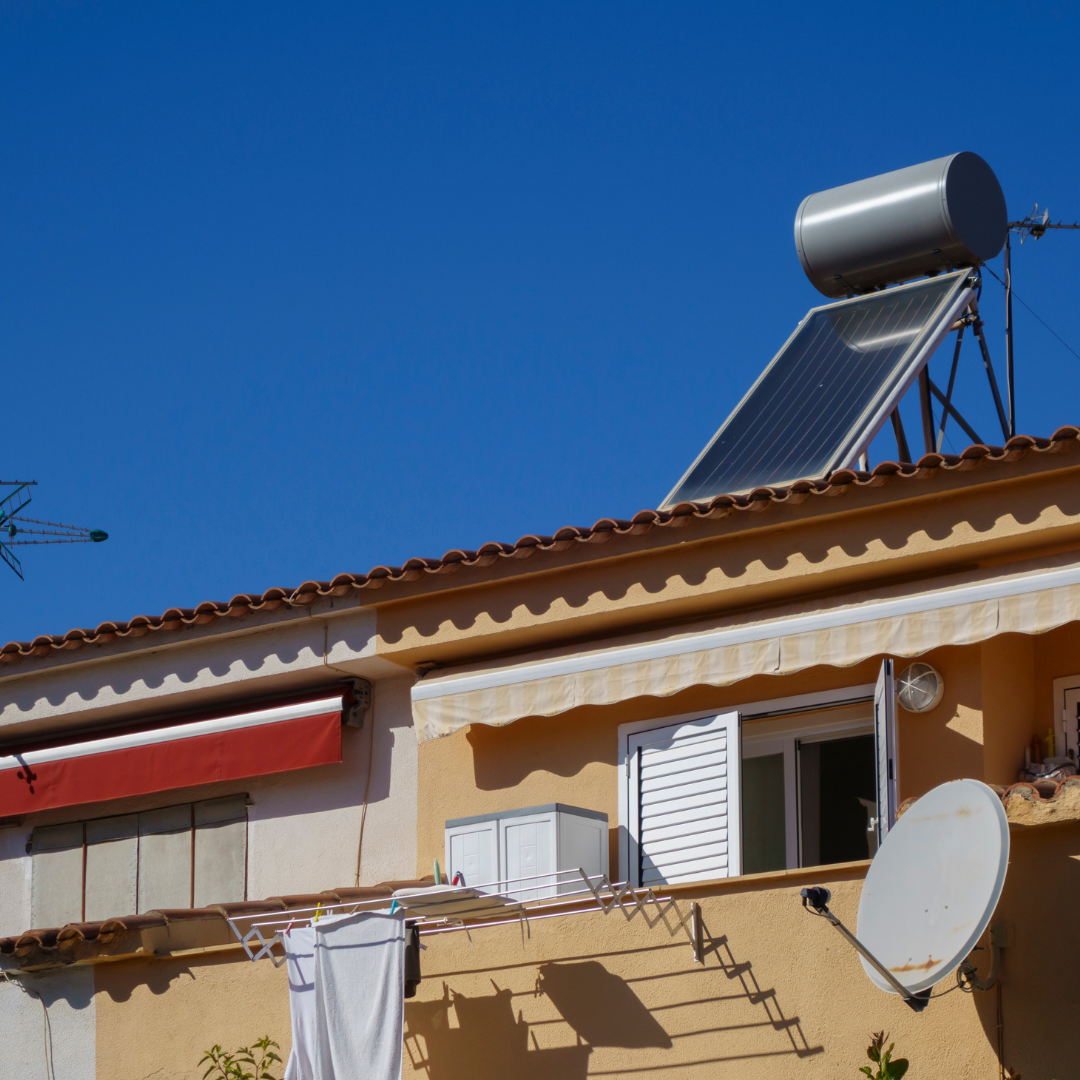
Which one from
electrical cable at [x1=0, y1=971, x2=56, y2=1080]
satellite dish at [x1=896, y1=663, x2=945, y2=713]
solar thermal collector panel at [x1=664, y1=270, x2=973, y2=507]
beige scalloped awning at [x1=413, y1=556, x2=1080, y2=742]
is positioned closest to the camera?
beige scalloped awning at [x1=413, y1=556, x2=1080, y2=742]

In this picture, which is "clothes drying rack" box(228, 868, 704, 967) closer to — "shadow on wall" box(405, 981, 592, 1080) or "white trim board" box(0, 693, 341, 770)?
"shadow on wall" box(405, 981, 592, 1080)

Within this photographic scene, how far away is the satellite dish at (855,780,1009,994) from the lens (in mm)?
9609

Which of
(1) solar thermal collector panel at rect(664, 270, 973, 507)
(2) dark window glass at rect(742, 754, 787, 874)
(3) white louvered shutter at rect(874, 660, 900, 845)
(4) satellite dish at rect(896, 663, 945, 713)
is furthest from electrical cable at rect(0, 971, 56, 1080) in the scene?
(4) satellite dish at rect(896, 663, 945, 713)

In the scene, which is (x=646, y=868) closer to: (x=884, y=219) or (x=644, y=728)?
(x=644, y=728)

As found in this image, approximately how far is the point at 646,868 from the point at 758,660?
2.13 meters

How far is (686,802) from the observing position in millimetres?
13938

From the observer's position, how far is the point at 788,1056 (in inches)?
457

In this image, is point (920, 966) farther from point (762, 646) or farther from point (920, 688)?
point (762, 646)

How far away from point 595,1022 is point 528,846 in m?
1.56

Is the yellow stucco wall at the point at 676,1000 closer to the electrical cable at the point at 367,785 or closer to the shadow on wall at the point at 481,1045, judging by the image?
the shadow on wall at the point at 481,1045

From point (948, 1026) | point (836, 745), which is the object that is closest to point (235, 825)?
point (836, 745)

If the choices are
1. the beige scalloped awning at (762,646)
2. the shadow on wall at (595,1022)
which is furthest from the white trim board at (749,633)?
the shadow on wall at (595,1022)

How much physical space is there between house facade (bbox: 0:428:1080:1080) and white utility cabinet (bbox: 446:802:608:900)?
29 millimetres

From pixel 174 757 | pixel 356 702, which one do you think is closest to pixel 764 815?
pixel 356 702
